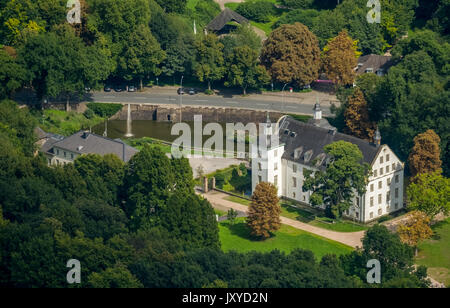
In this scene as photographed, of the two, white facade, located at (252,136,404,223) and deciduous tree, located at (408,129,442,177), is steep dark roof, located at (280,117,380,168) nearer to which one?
white facade, located at (252,136,404,223)

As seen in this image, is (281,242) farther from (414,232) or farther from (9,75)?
(9,75)

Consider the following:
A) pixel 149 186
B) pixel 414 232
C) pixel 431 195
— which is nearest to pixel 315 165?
pixel 431 195

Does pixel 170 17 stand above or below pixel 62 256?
above

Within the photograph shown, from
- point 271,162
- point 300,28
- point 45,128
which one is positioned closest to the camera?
point 271,162

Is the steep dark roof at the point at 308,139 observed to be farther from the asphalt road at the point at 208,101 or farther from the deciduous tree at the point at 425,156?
the asphalt road at the point at 208,101

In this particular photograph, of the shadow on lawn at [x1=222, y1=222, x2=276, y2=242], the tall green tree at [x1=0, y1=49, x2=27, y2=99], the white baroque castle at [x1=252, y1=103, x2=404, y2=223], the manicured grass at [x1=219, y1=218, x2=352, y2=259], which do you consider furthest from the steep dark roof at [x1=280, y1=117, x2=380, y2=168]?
the tall green tree at [x1=0, y1=49, x2=27, y2=99]

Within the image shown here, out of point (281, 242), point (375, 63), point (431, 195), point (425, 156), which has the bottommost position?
point (281, 242)
